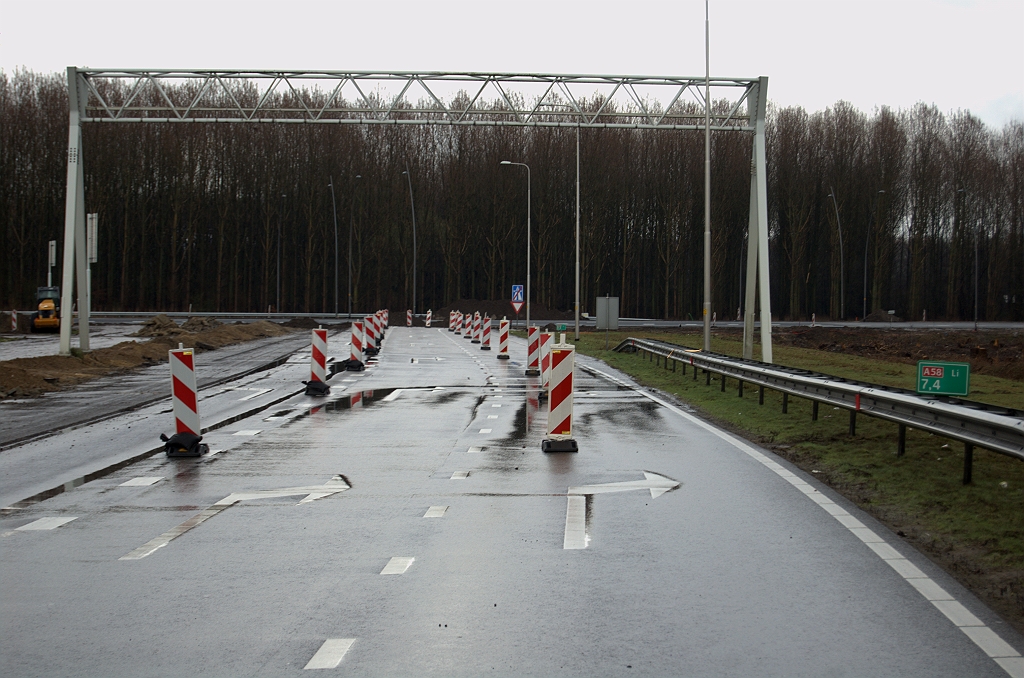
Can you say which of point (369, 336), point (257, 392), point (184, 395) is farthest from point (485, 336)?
point (184, 395)

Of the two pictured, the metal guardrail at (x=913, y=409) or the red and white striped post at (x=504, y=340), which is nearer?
the metal guardrail at (x=913, y=409)

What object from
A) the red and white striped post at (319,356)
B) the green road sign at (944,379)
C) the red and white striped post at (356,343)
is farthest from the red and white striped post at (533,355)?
the green road sign at (944,379)

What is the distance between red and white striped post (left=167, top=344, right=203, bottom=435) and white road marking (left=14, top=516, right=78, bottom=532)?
12.2 feet

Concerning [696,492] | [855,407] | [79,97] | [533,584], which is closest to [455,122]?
[79,97]

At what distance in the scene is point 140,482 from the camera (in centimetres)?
1005

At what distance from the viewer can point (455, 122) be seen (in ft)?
107

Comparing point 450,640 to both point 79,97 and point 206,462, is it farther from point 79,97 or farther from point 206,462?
point 79,97

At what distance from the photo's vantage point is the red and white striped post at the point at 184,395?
12.0m

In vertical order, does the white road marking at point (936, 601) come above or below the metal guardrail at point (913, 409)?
below

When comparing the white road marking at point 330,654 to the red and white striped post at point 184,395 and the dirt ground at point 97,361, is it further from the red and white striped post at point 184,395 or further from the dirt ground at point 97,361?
the dirt ground at point 97,361

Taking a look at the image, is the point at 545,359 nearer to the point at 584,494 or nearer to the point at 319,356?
the point at 319,356

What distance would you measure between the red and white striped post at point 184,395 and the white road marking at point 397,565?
5.94 m

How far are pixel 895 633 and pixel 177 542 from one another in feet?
15.8

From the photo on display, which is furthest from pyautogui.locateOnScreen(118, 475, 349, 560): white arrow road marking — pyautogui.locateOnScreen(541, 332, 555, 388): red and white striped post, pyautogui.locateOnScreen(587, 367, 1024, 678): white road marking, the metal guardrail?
pyautogui.locateOnScreen(541, 332, 555, 388): red and white striped post
